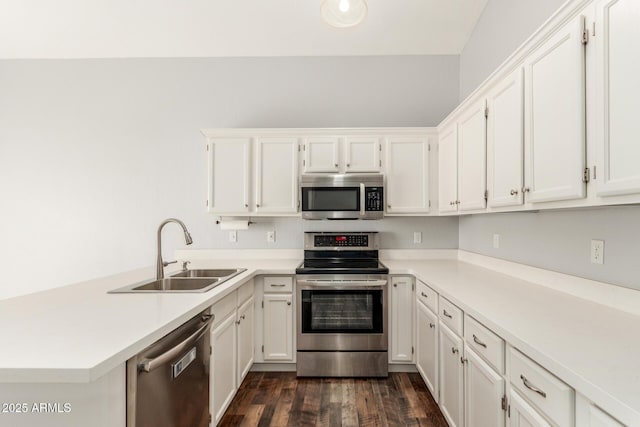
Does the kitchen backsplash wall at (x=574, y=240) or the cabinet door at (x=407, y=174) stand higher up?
the cabinet door at (x=407, y=174)

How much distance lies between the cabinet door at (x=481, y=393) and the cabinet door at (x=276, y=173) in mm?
1884

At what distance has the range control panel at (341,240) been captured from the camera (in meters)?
3.07

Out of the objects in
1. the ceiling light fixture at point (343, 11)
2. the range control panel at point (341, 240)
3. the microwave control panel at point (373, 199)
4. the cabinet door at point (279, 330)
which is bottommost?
the cabinet door at point (279, 330)

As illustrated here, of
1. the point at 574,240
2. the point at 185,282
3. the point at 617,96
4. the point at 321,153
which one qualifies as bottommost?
the point at 185,282

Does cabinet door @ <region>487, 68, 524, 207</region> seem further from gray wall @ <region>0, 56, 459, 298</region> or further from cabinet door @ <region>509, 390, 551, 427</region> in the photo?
gray wall @ <region>0, 56, 459, 298</region>

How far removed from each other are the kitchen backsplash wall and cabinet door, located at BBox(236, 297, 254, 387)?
2.02 m

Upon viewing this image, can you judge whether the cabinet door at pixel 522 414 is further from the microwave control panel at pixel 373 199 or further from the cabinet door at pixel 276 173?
the cabinet door at pixel 276 173

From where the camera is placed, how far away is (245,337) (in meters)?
2.47

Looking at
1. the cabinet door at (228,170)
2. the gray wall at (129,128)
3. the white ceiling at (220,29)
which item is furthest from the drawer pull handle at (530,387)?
the white ceiling at (220,29)

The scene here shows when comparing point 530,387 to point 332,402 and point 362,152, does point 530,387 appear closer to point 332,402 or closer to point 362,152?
point 332,402

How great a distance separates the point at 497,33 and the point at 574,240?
70.6 inches

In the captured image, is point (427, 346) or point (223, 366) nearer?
point (223, 366)

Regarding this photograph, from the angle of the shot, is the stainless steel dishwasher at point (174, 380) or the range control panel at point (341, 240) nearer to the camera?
the stainless steel dishwasher at point (174, 380)

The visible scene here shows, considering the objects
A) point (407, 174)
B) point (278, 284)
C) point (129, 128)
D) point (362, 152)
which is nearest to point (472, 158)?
point (407, 174)
